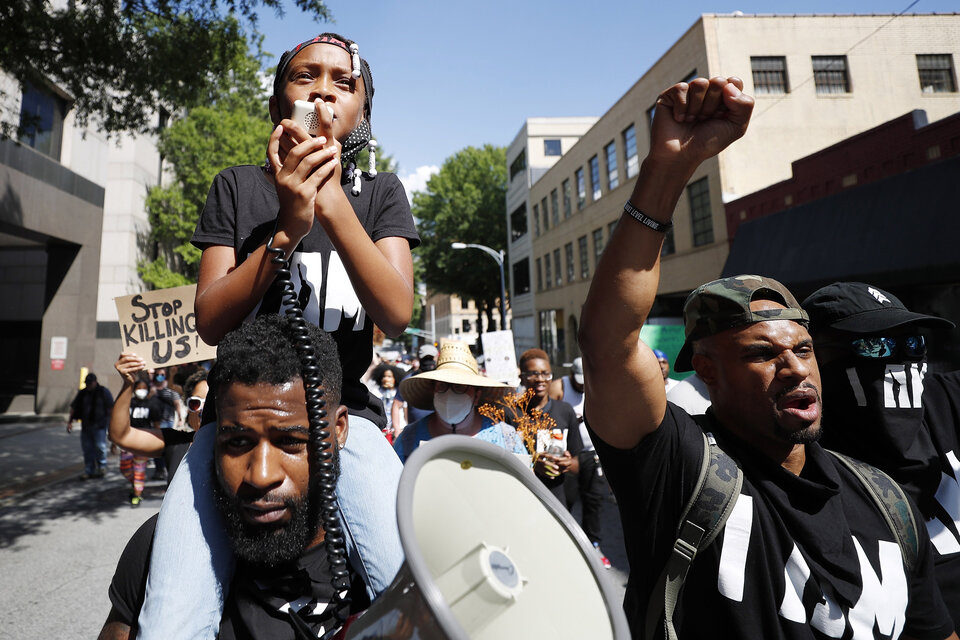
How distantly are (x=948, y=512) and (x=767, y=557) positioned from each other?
1.18 metres

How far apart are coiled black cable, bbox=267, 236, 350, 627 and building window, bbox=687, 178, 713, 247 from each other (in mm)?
19354

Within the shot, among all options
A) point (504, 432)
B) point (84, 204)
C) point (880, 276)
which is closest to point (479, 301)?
point (84, 204)

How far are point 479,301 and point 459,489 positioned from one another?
42.3 meters

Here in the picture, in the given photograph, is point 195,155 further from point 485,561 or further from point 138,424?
point 485,561

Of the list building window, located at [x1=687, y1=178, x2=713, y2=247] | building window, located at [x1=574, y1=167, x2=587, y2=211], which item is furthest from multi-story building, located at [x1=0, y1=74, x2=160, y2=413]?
building window, located at [x1=574, y1=167, x2=587, y2=211]

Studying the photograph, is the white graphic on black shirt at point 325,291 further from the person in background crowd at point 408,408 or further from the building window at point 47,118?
the building window at point 47,118

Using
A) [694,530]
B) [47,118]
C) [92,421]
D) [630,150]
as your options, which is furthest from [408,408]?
[630,150]

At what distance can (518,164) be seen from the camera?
39312 millimetres

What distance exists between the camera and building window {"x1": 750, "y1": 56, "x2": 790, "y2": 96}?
18688 mm

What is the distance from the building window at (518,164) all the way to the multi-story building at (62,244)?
23.0m

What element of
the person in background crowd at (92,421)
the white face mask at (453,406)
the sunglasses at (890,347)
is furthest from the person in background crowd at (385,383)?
the sunglasses at (890,347)

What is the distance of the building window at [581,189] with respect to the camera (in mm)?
28953

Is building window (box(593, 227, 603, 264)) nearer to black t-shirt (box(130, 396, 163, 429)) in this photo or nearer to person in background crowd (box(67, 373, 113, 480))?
person in background crowd (box(67, 373, 113, 480))

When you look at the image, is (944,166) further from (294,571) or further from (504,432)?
(294,571)
